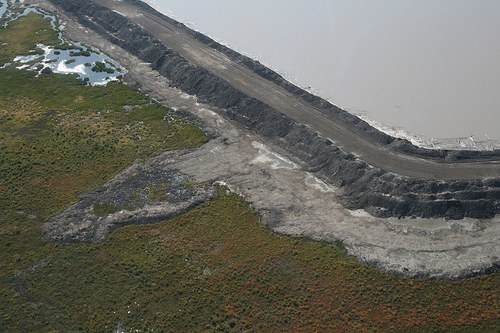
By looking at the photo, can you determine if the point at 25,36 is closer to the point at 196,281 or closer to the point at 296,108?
the point at 296,108

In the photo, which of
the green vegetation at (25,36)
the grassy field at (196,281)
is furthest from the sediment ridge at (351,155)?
the green vegetation at (25,36)

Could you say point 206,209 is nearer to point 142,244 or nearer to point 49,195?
point 142,244

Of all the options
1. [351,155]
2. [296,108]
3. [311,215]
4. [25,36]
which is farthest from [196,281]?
[25,36]

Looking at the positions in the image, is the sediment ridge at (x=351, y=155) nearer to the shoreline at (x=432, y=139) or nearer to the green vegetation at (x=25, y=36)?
the shoreline at (x=432, y=139)

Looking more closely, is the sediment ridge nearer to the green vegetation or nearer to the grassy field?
the grassy field

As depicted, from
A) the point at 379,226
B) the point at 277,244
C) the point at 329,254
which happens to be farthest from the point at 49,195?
the point at 379,226

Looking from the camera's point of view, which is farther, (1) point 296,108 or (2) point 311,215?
(1) point 296,108
